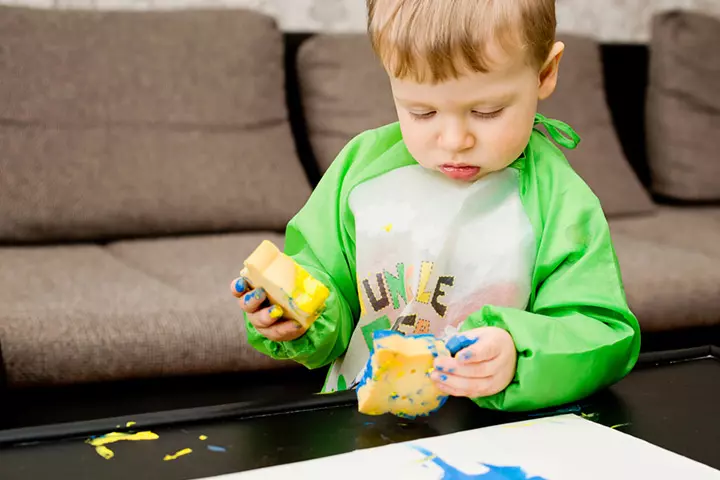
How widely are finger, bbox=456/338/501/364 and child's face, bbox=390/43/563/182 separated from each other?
19 cm

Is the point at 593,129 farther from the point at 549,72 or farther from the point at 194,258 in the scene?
the point at 549,72

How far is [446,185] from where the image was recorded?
89cm

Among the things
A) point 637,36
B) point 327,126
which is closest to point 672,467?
point 327,126

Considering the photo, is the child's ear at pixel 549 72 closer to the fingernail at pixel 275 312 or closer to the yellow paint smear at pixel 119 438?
the fingernail at pixel 275 312

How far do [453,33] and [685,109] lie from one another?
1950 mm

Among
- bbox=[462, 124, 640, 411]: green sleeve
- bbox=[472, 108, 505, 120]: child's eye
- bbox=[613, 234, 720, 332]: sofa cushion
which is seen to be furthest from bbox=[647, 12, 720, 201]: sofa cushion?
bbox=[472, 108, 505, 120]: child's eye

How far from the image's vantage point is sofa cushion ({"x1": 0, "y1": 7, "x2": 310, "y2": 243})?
5.82ft

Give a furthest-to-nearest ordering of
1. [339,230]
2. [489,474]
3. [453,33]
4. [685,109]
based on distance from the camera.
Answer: [685,109] → [339,230] → [453,33] → [489,474]

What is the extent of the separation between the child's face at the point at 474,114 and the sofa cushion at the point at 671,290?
0.93 meters

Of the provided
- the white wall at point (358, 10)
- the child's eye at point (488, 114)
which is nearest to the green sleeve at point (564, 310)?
the child's eye at point (488, 114)

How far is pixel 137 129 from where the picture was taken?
6.17ft

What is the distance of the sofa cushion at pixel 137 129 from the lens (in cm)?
177

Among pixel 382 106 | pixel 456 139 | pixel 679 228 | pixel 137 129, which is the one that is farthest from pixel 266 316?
pixel 679 228

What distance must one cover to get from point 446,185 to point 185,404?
650 mm
